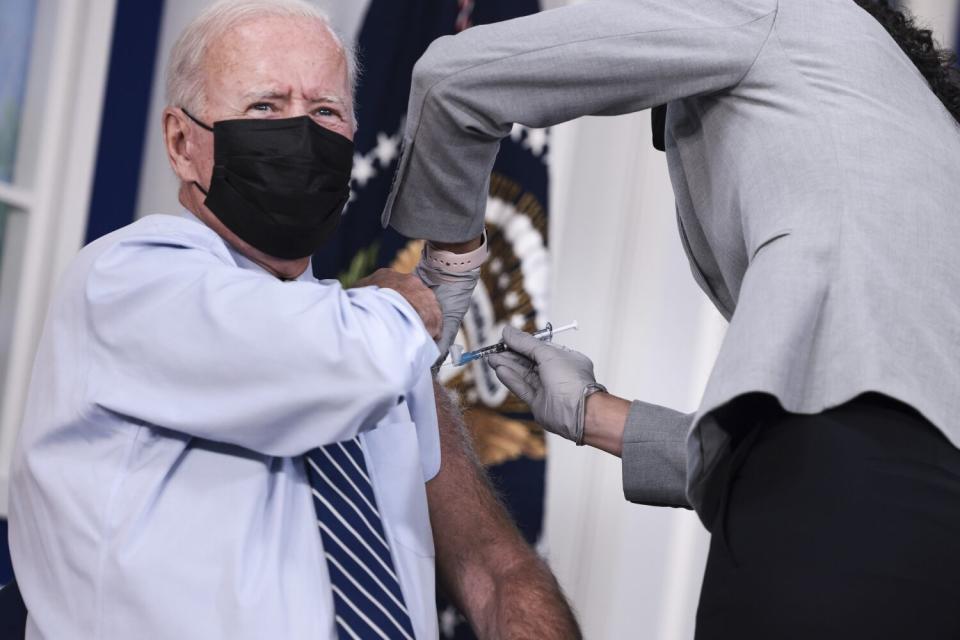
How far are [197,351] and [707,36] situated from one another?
0.67 metres

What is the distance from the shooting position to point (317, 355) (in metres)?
1.36

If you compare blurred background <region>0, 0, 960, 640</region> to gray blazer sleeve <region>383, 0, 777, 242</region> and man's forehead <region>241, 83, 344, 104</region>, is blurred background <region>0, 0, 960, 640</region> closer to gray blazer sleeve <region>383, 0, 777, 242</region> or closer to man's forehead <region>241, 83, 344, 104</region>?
man's forehead <region>241, 83, 344, 104</region>

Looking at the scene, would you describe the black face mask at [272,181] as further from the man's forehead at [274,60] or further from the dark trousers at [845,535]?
the dark trousers at [845,535]

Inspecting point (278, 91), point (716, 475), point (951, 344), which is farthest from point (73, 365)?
point (951, 344)

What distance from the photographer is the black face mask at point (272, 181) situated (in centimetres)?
167

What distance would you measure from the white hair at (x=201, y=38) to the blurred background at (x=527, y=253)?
124 cm

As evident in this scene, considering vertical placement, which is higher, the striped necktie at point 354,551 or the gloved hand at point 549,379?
the gloved hand at point 549,379

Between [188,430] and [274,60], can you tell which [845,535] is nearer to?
[188,430]

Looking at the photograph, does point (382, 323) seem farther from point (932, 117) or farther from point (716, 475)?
point (932, 117)

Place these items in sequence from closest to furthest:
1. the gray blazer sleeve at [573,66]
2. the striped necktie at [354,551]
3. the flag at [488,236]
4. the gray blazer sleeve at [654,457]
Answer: the gray blazer sleeve at [573,66] → the striped necktie at [354,551] → the gray blazer sleeve at [654,457] → the flag at [488,236]

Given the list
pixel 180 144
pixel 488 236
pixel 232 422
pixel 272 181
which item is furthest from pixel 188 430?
pixel 488 236

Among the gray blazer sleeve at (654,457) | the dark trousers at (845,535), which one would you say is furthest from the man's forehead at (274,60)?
the dark trousers at (845,535)

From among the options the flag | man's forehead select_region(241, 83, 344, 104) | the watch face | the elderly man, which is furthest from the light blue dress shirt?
the flag

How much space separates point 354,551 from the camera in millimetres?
1529
